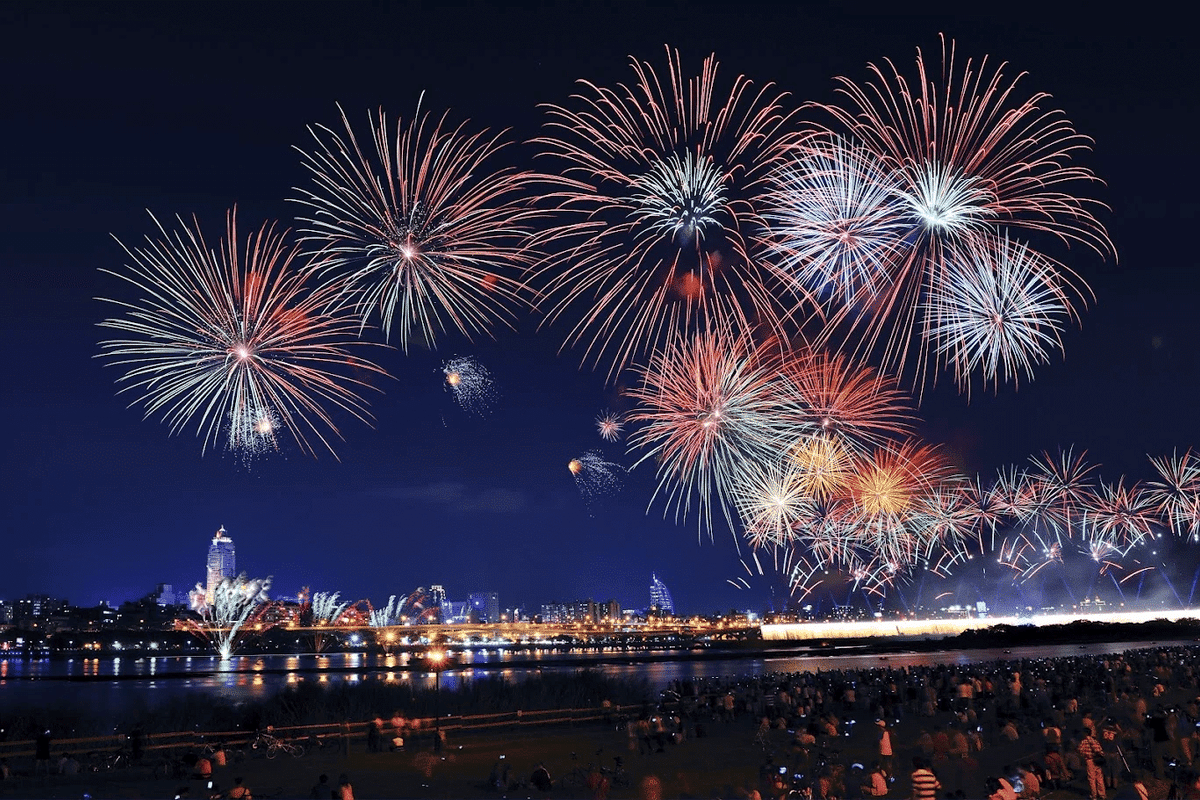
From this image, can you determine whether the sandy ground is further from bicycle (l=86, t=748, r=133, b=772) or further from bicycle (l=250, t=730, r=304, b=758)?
bicycle (l=86, t=748, r=133, b=772)

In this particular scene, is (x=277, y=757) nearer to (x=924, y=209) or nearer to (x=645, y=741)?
(x=645, y=741)

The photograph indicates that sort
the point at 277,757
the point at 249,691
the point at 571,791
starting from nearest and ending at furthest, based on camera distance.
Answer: the point at 571,791, the point at 277,757, the point at 249,691

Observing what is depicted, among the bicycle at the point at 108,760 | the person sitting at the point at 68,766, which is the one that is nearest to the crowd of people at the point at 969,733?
the bicycle at the point at 108,760

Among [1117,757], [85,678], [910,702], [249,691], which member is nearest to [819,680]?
[910,702]

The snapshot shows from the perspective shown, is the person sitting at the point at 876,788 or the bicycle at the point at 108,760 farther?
the bicycle at the point at 108,760

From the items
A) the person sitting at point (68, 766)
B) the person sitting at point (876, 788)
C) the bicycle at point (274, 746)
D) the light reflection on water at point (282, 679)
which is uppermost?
the person sitting at point (68, 766)

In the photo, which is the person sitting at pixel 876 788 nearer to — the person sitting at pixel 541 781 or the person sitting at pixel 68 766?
the person sitting at pixel 541 781

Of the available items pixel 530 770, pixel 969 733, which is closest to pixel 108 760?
pixel 530 770

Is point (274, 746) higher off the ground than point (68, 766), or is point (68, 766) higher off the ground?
point (68, 766)

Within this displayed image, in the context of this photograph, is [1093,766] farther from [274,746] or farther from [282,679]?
[282,679]
